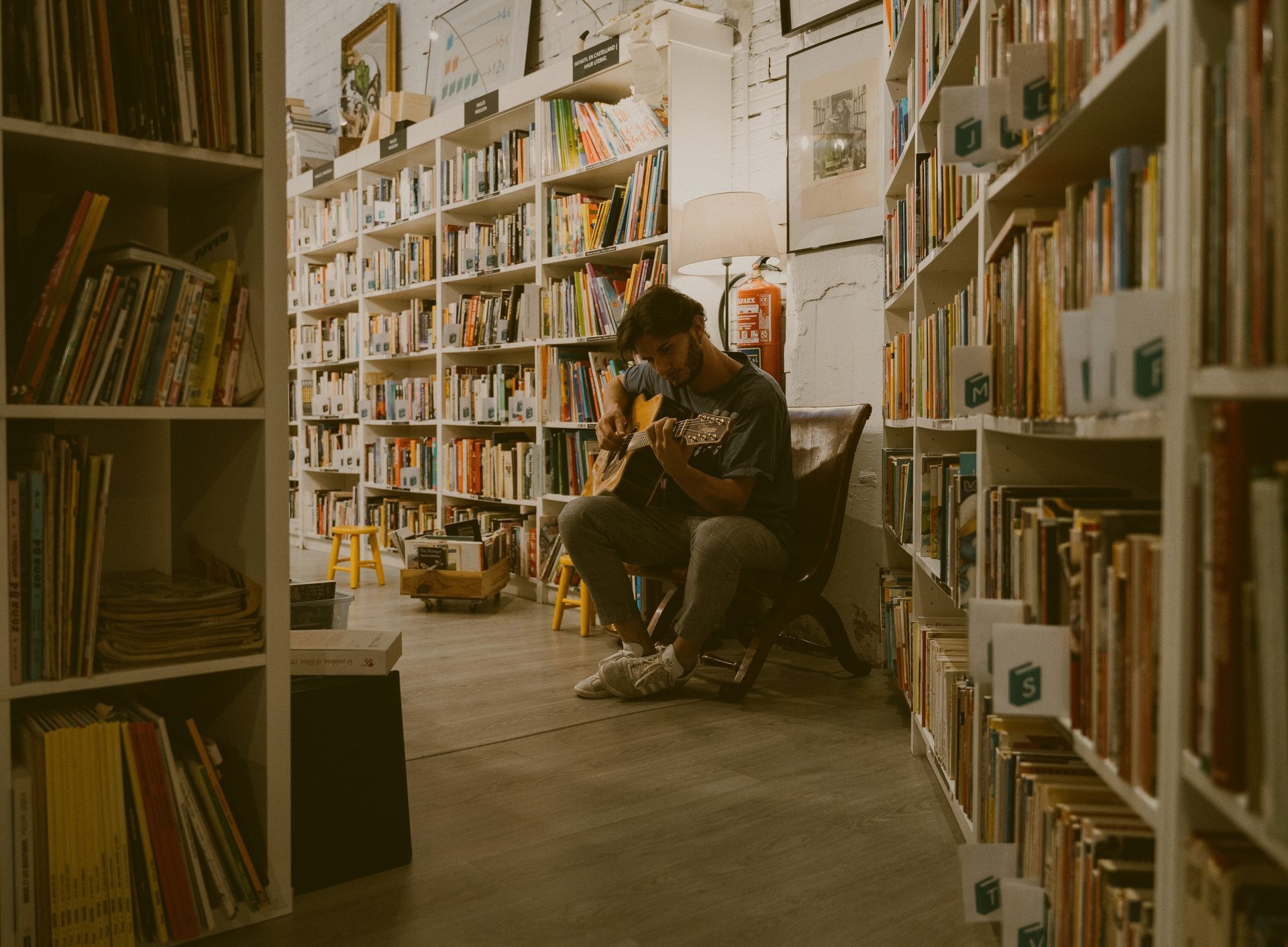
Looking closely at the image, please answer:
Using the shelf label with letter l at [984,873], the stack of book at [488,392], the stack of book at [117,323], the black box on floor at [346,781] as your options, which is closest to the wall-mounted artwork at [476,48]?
the stack of book at [488,392]

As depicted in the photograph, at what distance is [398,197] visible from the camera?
521cm

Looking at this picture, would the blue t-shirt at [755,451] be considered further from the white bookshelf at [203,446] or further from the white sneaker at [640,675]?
the white bookshelf at [203,446]

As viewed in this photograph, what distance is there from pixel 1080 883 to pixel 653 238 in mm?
2878

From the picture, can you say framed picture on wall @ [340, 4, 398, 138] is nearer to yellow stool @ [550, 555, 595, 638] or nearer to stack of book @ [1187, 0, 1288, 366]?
yellow stool @ [550, 555, 595, 638]

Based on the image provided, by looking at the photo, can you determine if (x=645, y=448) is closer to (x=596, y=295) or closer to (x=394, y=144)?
(x=596, y=295)

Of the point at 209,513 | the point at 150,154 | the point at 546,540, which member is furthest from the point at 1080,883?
the point at 546,540

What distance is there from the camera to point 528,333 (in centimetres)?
425

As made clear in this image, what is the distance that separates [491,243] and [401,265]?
89 centimetres

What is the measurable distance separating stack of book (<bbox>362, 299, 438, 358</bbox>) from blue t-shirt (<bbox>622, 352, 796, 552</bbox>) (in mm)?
2302

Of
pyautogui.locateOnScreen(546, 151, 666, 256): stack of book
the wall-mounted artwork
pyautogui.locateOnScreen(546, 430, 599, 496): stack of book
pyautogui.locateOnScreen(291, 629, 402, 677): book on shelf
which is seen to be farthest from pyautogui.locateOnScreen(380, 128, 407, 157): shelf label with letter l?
pyautogui.locateOnScreen(291, 629, 402, 677): book on shelf

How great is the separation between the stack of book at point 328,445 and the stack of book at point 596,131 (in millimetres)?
2363

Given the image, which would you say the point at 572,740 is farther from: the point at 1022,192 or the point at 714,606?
the point at 1022,192

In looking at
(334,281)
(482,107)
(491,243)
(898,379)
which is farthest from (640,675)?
(334,281)

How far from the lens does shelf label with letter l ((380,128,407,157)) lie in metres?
4.99
